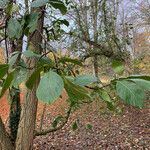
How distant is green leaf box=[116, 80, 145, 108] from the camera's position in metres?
0.72

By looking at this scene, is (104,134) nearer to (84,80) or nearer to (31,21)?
(31,21)

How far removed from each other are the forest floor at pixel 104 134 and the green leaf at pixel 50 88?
6922 mm

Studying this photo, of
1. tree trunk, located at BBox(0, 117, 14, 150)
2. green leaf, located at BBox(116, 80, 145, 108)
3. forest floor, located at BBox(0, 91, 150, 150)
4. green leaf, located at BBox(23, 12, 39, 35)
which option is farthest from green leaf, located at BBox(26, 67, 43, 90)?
forest floor, located at BBox(0, 91, 150, 150)

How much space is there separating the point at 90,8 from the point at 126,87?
13.4m

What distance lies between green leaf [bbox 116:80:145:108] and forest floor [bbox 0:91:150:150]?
6873mm

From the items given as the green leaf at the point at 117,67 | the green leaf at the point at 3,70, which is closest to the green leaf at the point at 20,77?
the green leaf at the point at 3,70

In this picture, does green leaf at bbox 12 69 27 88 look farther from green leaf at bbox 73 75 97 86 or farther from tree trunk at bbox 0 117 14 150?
tree trunk at bbox 0 117 14 150

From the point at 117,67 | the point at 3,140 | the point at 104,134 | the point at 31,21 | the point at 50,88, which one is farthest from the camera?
the point at 104,134

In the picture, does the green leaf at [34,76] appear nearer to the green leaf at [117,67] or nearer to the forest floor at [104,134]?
the green leaf at [117,67]

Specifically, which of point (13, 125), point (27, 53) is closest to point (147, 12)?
point (13, 125)

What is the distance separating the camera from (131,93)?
0.72m

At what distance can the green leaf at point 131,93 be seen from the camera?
72cm

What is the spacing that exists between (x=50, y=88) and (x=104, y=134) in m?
8.47

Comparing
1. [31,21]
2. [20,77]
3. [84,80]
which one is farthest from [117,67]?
[31,21]
